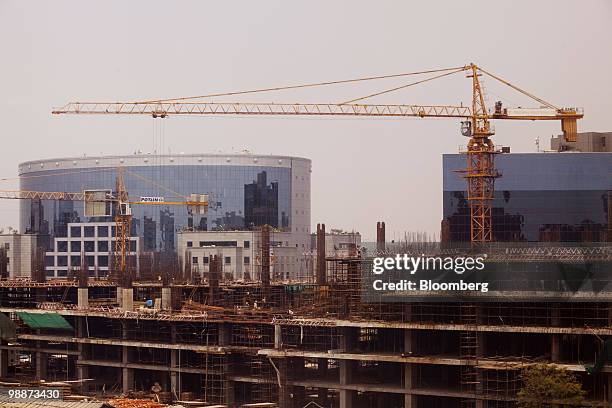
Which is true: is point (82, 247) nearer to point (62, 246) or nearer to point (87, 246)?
point (87, 246)

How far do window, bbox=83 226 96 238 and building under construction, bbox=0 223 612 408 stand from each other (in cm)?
4709

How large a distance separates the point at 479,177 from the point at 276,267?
39465mm

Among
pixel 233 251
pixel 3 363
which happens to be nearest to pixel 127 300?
pixel 3 363

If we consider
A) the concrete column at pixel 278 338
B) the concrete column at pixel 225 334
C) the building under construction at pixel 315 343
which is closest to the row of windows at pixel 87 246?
the building under construction at pixel 315 343

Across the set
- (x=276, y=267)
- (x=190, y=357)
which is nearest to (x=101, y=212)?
(x=276, y=267)

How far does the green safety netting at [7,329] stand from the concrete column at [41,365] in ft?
7.33

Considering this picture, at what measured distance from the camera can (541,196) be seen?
79.7 metres

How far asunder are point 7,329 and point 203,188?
172 feet

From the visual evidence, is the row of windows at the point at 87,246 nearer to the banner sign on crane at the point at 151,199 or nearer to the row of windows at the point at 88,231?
the row of windows at the point at 88,231

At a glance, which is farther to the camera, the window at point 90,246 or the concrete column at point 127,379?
the window at point 90,246

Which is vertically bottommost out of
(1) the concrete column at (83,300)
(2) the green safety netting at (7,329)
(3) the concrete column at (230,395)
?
(3) the concrete column at (230,395)

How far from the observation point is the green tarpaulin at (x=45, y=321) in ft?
226

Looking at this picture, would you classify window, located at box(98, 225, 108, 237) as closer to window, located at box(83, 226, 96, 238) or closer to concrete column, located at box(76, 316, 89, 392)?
window, located at box(83, 226, 96, 238)

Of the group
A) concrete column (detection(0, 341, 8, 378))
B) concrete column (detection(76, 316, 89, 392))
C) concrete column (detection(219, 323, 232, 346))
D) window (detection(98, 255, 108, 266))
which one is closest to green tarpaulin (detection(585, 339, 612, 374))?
concrete column (detection(219, 323, 232, 346))
